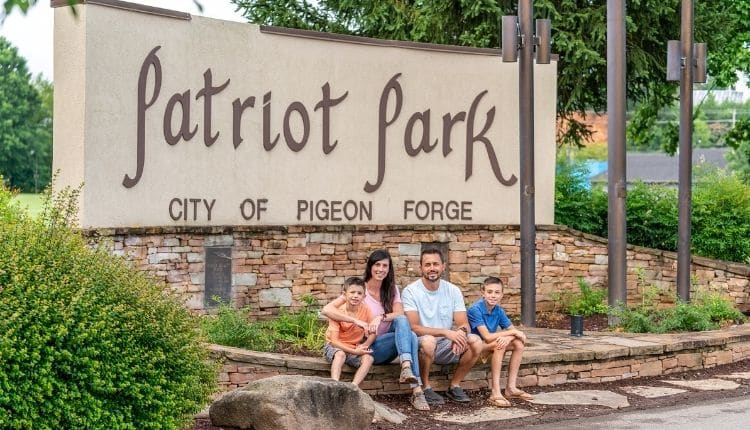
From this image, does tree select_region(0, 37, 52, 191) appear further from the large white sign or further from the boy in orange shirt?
the boy in orange shirt

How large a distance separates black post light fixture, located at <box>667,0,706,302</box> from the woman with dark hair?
640 cm

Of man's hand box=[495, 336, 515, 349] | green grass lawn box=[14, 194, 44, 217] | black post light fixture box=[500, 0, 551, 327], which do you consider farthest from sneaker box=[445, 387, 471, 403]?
black post light fixture box=[500, 0, 551, 327]

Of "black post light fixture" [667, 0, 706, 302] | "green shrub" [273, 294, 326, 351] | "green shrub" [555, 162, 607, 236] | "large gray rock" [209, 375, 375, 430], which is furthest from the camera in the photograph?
"green shrub" [555, 162, 607, 236]

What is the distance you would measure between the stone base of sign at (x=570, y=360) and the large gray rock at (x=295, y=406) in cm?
62

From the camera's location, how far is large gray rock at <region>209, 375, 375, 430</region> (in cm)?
827

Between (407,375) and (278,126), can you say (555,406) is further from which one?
(278,126)

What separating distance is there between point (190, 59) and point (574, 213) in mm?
7653

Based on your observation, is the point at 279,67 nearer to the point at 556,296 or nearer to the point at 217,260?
the point at 217,260

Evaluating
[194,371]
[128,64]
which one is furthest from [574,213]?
[194,371]

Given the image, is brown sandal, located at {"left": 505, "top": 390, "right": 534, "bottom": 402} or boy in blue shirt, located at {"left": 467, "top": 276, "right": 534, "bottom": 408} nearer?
boy in blue shirt, located at {"left": 467, "top": 276, "right": 534, "bottom": 408}

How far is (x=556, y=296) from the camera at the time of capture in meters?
16.2

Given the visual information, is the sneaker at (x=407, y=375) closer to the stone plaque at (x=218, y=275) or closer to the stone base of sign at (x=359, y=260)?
the stone base of sign at (x=359, y=260)

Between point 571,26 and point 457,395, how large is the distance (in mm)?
10377

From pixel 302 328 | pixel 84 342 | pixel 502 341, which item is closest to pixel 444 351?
pixel 502 341
